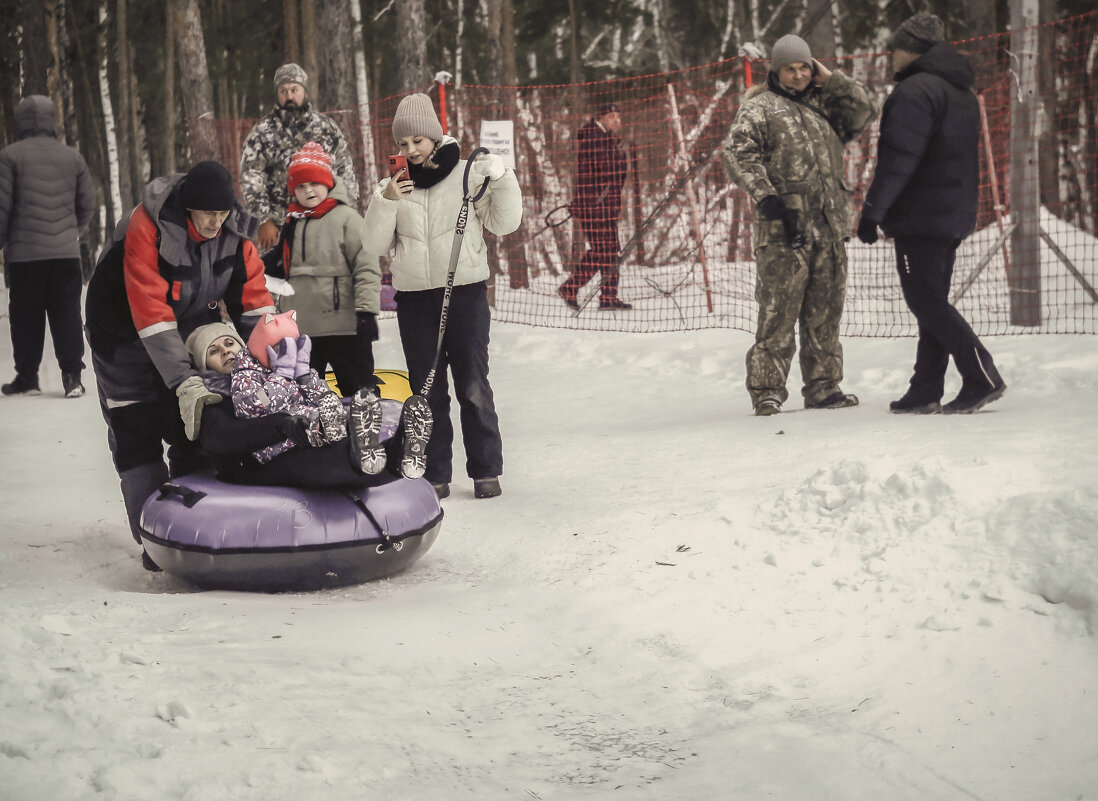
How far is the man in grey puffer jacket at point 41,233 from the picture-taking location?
9180mm

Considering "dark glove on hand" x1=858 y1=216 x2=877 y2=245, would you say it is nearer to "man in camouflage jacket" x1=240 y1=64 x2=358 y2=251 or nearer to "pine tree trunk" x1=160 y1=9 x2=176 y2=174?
"man in camouflage jacket" x1=240 y1=64 x2=358 y2=251

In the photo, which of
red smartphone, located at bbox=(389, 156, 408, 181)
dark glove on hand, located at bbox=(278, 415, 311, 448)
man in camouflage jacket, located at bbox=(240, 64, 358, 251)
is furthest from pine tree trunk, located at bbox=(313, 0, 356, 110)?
dark glove on hand, located at bbox=(278, 415, 311, 448)

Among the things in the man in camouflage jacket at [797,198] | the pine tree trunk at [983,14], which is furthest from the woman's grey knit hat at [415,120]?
the pine tree trunk at [983,14]

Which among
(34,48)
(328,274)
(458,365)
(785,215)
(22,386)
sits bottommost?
(22,386)

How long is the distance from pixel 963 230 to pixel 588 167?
6.13 metres

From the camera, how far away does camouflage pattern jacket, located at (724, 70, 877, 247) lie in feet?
22.9

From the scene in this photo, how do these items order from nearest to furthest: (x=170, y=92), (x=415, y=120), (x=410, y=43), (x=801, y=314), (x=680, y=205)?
(x=415, y=120) → (x=801, y=314) → (x=680, y=205) → (x=410, y=43) → (x=170, y=92)

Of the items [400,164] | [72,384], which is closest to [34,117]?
[72,384]

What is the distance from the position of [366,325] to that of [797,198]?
265 cm

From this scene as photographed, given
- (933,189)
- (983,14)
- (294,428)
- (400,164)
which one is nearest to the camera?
(294,428)

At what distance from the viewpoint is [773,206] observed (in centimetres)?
691

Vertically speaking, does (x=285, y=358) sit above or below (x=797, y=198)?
below

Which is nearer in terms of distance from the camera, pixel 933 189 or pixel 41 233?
pixel 933 189

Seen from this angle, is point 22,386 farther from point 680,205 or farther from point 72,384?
point 680,205
